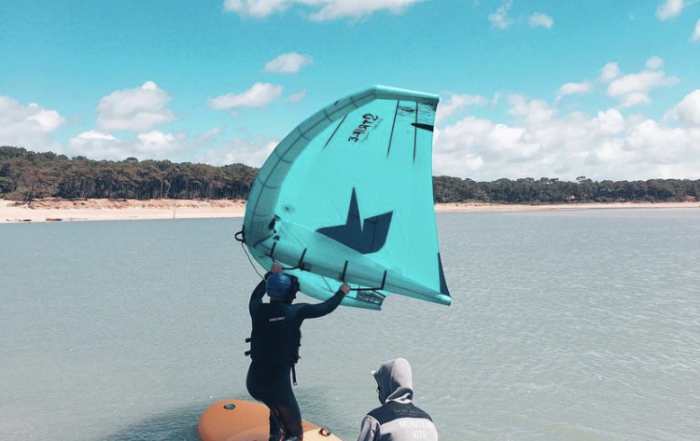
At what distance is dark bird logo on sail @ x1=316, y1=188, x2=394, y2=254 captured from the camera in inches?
217

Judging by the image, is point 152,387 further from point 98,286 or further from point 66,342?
point 98,286

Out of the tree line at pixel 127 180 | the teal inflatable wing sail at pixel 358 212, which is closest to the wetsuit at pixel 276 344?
the teal inflatable wing sail at pixel 358 212

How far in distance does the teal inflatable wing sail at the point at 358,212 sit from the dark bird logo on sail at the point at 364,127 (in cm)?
1

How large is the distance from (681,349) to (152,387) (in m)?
9.93

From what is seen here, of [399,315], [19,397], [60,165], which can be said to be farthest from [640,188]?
[19,397]

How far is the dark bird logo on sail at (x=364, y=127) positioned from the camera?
16.8 ft

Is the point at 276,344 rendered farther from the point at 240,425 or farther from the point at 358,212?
the point at 240,425

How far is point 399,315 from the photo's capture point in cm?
1397

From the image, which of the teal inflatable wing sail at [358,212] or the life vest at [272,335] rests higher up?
the teal inflatable wing sail at [358,212]

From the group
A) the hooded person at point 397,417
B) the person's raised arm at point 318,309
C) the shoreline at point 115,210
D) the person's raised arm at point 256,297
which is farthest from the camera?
the shoreline at point 115,210

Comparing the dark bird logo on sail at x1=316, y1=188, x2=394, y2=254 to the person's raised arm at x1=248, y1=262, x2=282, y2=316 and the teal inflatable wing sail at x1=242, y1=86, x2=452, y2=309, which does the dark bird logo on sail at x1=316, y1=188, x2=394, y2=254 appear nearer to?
the teal inflatable wing sail at x1=242, y1=86, x2=452, y2=309

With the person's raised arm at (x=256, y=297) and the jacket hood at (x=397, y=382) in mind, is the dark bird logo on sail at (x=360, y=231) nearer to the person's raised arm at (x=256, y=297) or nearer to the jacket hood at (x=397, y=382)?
the person's raised arm at (x=256, y=297)

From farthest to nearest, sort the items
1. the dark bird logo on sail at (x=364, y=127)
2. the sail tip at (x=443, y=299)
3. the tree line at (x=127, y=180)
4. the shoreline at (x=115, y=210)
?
the tree line at (x=127, y=180)
the shoreline at (x=115, y=210)
the sail tip at (x=443, y=299)
the dark bird logo on sail at (x=364, y=127)

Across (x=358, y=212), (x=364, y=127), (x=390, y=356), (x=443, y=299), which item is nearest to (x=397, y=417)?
(x=443, y=299)
